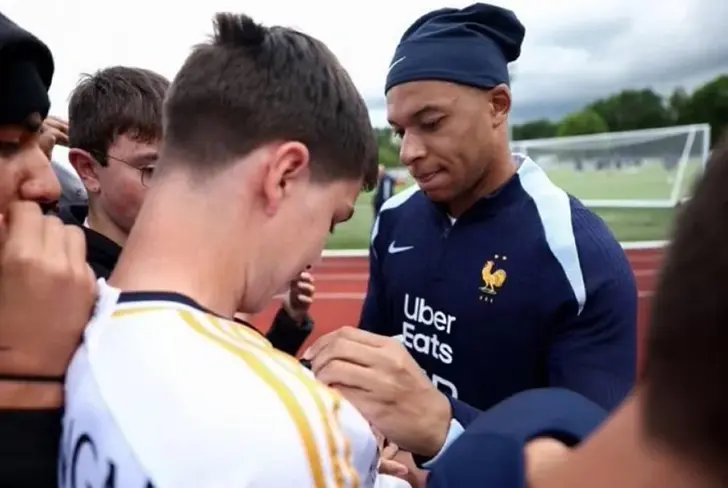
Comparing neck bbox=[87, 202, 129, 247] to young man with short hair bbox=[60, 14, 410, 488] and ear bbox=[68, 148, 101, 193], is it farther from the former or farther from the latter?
young man with short hair bbox=[60, 14, 410, 488]

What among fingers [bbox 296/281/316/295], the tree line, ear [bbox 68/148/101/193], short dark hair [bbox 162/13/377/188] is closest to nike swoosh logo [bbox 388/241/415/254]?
fingers [bbox 296/281/316/295]

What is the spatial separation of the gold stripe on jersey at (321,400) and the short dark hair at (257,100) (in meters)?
0.23

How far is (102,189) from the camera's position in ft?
6.19

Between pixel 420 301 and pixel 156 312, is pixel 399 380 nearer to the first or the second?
pixel 156 312

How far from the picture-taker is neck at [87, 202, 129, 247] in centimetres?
185

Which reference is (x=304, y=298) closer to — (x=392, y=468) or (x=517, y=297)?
(x=517, y=297)

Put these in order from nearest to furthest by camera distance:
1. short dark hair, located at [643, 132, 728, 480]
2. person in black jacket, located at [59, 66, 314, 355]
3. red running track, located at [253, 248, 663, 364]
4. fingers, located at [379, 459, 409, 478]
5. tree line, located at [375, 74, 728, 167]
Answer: short dark hair, located at [643, 132, 728, 480] < fingers, located at [379, 459, 409, 478] < person in black jacket, located at [59, 66, 314, 355] < red running track, located at [253, 248, 663, 364] < tree line, located at [375, 74, 728, 167]

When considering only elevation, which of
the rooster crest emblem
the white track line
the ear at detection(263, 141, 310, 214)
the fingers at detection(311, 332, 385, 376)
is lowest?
the white track line

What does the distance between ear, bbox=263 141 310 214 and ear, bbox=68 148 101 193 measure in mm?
1062

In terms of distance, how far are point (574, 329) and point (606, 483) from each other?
1195 millimetres

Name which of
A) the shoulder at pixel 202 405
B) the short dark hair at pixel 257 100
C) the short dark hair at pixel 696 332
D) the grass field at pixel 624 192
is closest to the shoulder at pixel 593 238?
the short dark hair at pixel 257 100

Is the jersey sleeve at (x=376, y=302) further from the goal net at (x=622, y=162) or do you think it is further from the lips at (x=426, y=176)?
the goal net at (x=622, y=162)

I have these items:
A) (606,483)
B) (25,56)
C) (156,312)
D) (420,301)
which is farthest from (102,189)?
(606,483)

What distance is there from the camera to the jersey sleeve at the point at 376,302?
2.06m
